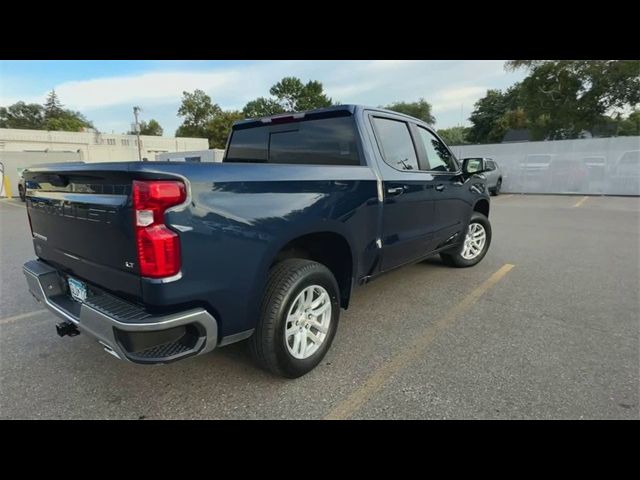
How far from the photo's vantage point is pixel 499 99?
54094 mm

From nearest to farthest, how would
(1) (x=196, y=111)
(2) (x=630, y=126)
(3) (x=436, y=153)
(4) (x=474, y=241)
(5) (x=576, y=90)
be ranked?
(3) (x=436, y=153) < (4) (x=474, y=241) < (5) (x=576, y=90) < (2) (x=630, y=126) < (1) (x=196, y=111)

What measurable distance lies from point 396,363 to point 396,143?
202cm

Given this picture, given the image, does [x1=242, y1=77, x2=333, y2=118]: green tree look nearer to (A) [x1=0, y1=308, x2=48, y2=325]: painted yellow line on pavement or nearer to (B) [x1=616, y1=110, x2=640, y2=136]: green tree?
(B) [x1=616, y1=110, x2=640, y2=136]: green tree

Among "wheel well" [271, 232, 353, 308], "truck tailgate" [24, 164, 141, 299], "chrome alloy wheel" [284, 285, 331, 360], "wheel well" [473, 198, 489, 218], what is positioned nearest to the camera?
"truck tailgate" [24, 164, 141, 299]

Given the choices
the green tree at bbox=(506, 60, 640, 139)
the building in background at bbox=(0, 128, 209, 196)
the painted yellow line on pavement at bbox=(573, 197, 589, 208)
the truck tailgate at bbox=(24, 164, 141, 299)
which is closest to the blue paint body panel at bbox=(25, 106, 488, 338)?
the truck tailgate at bbox=(24, 164, 141, 299)

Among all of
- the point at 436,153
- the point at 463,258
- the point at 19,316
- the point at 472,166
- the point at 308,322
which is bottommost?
the point at 19,316

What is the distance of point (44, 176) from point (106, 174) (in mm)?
899

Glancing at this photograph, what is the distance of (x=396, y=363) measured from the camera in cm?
285

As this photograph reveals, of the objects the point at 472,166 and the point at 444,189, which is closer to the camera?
the point at 444,189

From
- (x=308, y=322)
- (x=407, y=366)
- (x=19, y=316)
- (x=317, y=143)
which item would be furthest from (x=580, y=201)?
(x=19, y=316)

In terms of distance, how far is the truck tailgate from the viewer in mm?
1924

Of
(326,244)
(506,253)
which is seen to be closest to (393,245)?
(326,244)

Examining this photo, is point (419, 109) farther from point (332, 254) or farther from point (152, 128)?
point (332, 254)

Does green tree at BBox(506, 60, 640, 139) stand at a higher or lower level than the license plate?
higher
